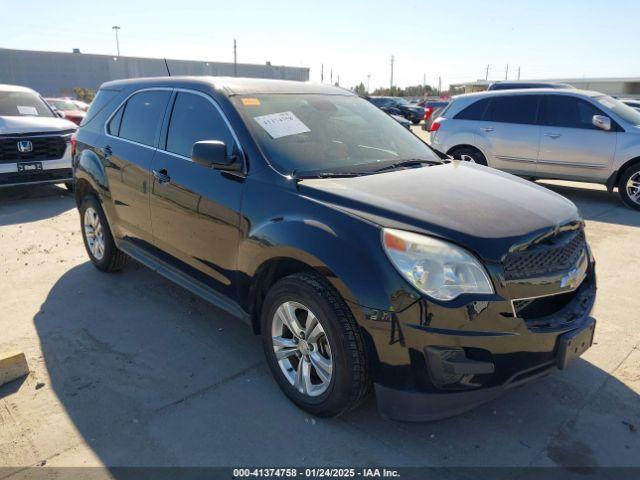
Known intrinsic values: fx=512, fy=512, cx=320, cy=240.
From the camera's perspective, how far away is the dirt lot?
8.46 feet

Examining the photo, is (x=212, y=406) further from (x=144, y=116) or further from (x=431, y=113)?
(x=431, y=113)

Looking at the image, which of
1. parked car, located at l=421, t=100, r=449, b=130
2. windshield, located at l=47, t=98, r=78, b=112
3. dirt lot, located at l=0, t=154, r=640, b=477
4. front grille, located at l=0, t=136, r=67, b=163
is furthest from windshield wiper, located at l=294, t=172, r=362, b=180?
windshield, located at l=47, t=98, r=78, b=112

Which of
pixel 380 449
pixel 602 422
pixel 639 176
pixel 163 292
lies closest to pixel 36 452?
pixel 380 449

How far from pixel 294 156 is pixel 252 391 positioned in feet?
4.79

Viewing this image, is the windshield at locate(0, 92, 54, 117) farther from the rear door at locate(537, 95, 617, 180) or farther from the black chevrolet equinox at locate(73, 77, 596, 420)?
the rear door at locate(537, 95, 617, 180)

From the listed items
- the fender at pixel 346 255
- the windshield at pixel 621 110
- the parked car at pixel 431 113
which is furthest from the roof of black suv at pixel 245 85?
the parked car at pixel 431 113

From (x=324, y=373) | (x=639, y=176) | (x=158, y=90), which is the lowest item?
(x=324, y=373)

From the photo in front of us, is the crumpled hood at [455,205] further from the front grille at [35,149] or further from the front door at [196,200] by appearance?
the front grille at [35,149]

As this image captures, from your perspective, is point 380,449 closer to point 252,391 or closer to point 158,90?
point 252,391

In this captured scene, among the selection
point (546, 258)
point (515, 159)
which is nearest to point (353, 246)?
point (546, 258)

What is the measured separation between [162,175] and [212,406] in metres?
1.71

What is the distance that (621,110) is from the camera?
8.16 meters

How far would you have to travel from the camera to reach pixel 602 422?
2.80 m

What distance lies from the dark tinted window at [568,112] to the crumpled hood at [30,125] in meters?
8.05
